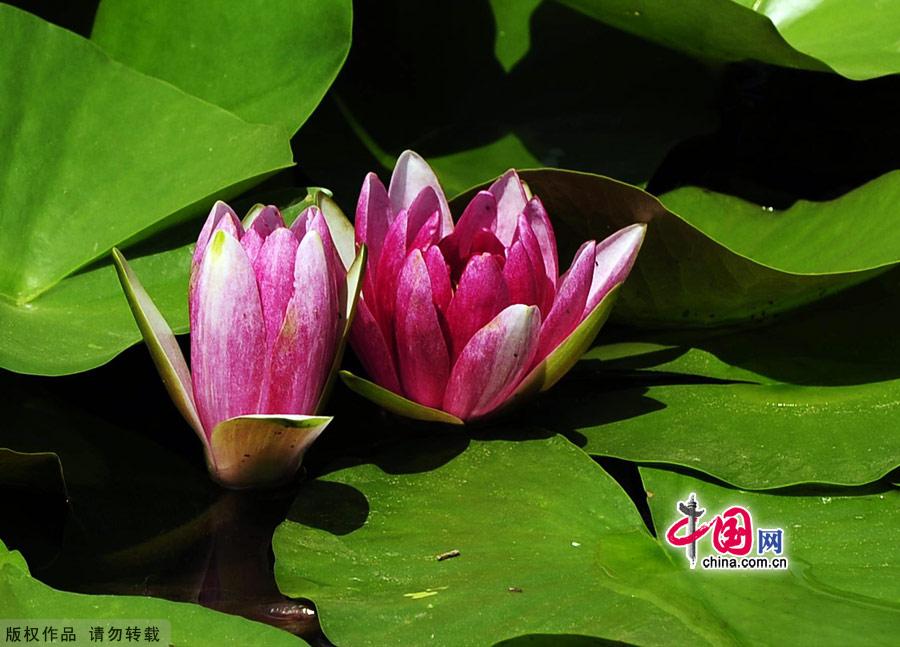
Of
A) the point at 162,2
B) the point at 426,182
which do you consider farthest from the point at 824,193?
the point at 162,2

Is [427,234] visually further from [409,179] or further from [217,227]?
[217,227]

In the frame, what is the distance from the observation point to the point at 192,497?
1025mm

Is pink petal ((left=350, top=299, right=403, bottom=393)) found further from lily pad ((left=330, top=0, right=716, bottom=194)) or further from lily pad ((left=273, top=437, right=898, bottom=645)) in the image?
lily pad ((left=330, top=0, right=716, bottom=194))

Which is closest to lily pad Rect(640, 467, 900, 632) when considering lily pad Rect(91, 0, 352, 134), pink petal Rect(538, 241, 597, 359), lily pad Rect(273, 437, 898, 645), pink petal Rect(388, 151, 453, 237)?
lily pad Rect(273, 437, 898, 645)

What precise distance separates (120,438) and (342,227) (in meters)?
0.30

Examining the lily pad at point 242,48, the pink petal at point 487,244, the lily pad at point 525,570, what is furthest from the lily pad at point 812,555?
the lily pad at point 242,48

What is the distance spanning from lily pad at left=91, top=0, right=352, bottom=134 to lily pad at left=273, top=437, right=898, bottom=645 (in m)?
0.50

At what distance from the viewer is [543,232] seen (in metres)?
1.05

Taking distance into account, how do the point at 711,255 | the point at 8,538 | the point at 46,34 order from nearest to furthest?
the point at 8,538 < the point at 711,255 < the point at 46,34

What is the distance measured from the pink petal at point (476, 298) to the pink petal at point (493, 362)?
0.07 feet

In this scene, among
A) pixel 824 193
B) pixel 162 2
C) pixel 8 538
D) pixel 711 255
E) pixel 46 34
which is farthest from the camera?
pixel 824 193

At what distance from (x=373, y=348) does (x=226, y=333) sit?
6.4 inches

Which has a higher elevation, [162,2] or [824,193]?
[824,193]

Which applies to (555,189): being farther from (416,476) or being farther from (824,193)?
(824,193)
